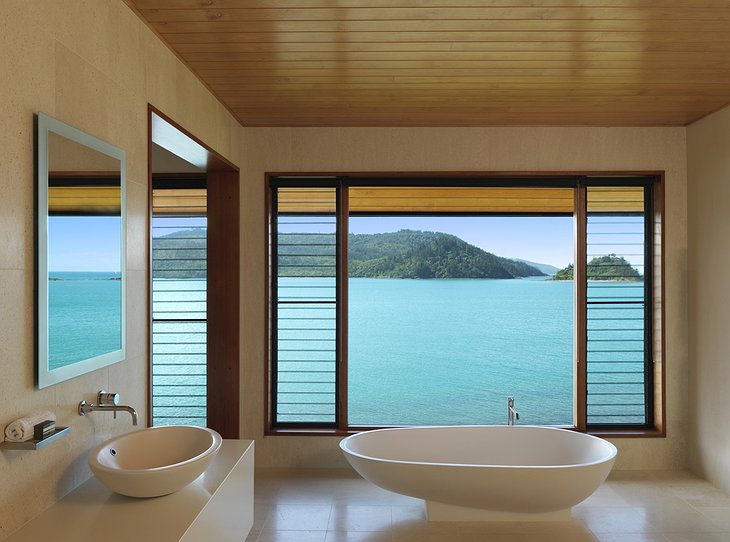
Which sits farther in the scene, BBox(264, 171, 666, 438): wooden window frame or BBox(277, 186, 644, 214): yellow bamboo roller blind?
A: BBox(277, 186, 644, 214): yellow bamboo roller blind

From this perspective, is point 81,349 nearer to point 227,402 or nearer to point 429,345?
point 227,402

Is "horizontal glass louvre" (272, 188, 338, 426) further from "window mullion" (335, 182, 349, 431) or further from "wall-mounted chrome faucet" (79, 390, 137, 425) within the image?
"wall-mounted chrome faucet" (79, 390, 137, 425)

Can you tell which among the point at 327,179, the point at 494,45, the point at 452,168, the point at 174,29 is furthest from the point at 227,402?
the point at 494,45

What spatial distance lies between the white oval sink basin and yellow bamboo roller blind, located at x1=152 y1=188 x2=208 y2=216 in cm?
331

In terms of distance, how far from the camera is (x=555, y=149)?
190 inches

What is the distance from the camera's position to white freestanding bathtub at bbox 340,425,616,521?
3533 mm

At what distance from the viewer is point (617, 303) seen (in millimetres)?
4902

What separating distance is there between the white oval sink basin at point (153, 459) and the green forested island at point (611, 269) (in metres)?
3.47

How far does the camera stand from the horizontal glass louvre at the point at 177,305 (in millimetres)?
5656

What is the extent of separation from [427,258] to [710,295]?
358 inches

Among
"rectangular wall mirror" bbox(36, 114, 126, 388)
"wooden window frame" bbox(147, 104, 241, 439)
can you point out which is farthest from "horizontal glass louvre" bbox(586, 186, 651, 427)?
"rectangular wall mirror" bbox(36, 114, 126, 388)

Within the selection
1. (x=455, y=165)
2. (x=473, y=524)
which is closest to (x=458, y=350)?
(x=455, y=165)

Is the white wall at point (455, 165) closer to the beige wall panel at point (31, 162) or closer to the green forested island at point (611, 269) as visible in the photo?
the green forested island at point (611, 269)

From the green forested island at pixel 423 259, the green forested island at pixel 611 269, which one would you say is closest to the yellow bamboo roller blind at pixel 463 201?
the green forested island at pixel 611 269
